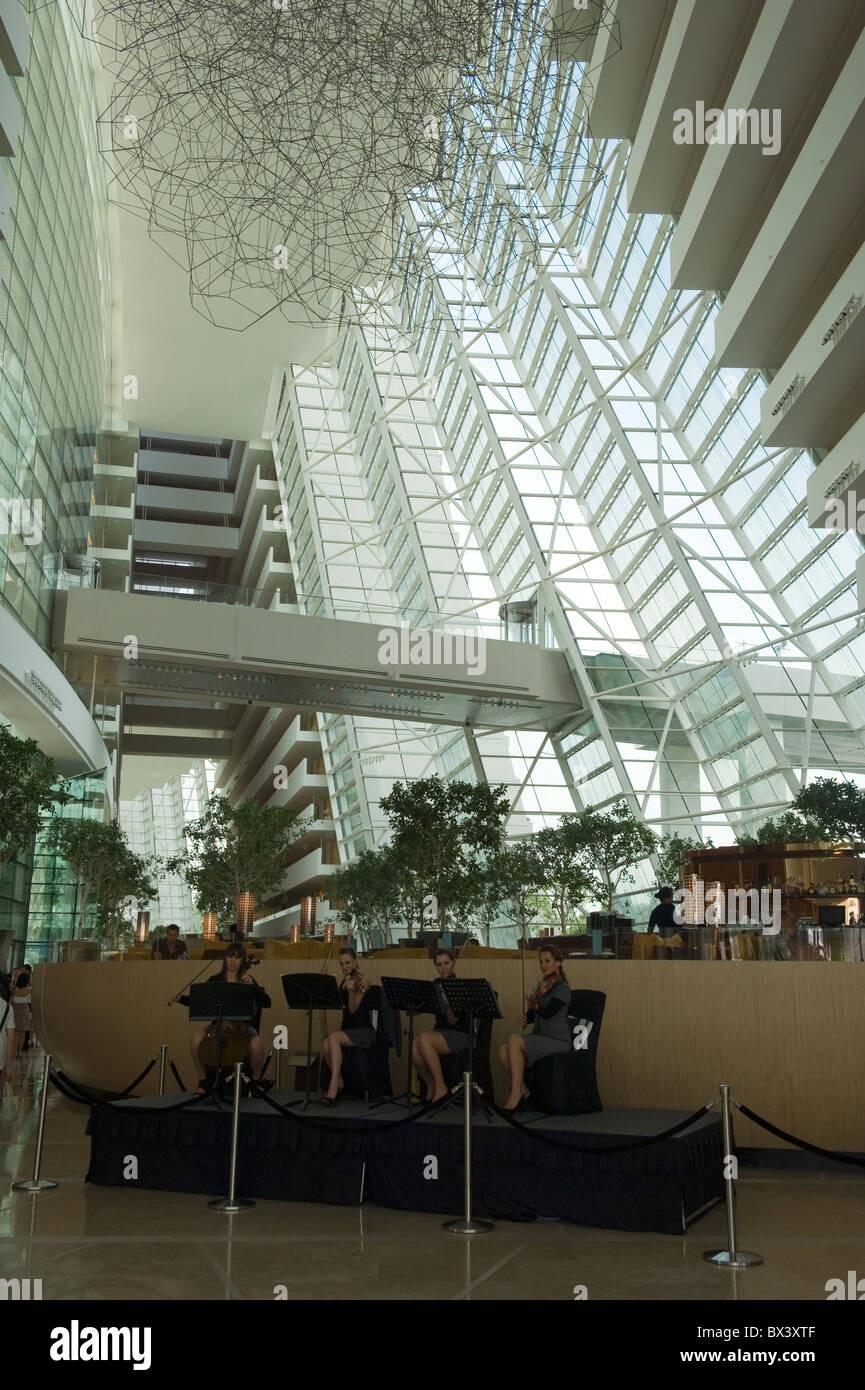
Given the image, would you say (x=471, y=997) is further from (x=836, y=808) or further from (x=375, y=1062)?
(x=836, y=808)

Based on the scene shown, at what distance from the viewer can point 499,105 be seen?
725cm

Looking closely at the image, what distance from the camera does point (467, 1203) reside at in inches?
249

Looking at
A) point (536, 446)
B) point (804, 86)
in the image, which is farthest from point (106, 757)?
point (804, 86)

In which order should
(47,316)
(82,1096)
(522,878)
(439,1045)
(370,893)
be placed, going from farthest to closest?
(370,893), (47,316), (522,878), (439,1045), (82,1096)

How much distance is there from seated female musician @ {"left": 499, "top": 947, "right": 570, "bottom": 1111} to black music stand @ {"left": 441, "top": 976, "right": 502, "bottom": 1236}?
0.26 meters

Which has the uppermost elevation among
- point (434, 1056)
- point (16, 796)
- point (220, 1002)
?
point (16, 796)

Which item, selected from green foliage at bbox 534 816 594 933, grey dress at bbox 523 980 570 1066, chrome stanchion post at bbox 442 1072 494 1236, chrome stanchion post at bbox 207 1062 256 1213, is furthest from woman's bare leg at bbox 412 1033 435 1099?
green foliage at bbox 534 816 594 933

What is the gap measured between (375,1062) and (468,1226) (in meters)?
2.27

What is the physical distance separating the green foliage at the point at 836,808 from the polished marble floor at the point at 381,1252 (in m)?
10.1

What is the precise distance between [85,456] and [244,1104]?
1122 inches

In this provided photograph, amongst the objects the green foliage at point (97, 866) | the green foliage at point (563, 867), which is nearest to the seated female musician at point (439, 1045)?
the green foliage at point (563, 867)

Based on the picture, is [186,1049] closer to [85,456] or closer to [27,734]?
[27,734]

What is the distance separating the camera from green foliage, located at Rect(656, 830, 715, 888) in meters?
22.2

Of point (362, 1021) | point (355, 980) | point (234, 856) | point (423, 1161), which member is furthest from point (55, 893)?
point (423, 1161)
